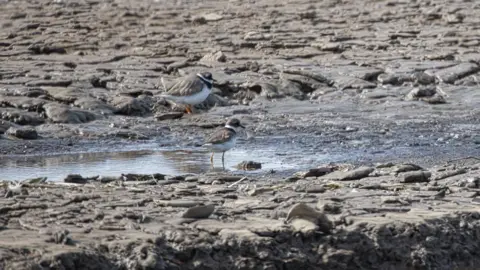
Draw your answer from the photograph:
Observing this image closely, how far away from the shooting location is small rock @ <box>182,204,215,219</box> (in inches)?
283

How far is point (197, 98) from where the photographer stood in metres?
13.6

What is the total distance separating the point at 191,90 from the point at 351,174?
4.65m

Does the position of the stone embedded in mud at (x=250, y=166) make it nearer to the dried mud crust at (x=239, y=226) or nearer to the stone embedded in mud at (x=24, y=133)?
the dried mud crust at (x=239, y=226)

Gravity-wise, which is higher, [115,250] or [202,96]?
[202,96]

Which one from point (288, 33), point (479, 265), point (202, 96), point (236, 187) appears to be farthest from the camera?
point (288, 33)

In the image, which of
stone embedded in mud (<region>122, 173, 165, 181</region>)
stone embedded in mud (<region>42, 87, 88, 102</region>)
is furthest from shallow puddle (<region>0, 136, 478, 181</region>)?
stone embedded in mud (<region>42, 87, 88, 102</region>)

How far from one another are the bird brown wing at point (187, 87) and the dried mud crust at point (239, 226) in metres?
5.00

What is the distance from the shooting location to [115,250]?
6.51 metres

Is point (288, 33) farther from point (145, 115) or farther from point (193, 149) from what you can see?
point (193, 149)

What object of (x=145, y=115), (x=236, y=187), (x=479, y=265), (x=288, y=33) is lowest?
(x=479, y=265)

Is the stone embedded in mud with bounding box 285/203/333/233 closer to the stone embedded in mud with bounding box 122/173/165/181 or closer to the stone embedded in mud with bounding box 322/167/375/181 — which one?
the stone embedded in mud with bounding box 322/167/375/181

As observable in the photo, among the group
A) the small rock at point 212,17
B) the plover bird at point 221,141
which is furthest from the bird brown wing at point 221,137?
the small rock at point 212,17

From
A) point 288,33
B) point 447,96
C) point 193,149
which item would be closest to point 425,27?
point 288,33

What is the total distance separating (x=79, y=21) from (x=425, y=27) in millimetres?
5514
